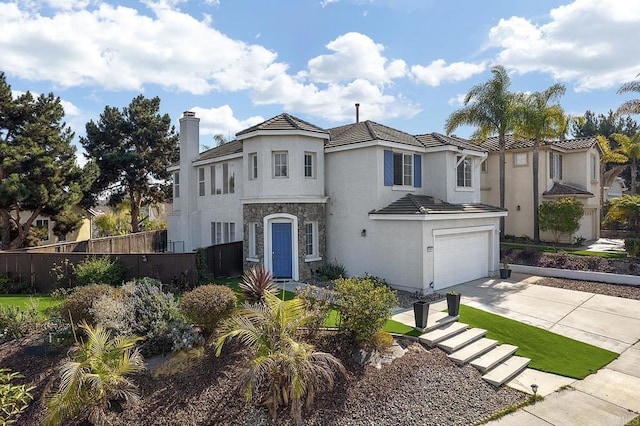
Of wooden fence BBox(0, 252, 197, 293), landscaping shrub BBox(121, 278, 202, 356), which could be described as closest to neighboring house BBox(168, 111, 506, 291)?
wooden fence BBox(0, 252, 197, 293)

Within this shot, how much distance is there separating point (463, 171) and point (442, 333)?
35.8ft

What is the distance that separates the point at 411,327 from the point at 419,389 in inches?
107

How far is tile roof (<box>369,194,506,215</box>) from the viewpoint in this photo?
1481cm

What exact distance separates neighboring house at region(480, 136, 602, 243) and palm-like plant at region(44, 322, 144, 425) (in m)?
26.3

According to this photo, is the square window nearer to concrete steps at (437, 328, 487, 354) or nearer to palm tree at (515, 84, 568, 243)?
concrete steps at (437, 328, 487, 354)

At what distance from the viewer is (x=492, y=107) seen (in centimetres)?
2250

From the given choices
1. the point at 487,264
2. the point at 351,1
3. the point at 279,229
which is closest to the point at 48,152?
the point at 279,229

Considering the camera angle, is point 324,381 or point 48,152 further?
point 48,152

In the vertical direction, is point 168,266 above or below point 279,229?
below

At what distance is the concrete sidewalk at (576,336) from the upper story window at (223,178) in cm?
1211

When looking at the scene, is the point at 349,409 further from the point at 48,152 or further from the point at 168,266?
the point at 48,152

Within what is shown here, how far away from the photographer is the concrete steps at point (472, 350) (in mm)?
9028

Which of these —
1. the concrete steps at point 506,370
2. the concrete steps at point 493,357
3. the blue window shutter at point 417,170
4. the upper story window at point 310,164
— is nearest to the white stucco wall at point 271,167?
the upper story window at point 310,164

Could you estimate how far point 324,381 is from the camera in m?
7.56
